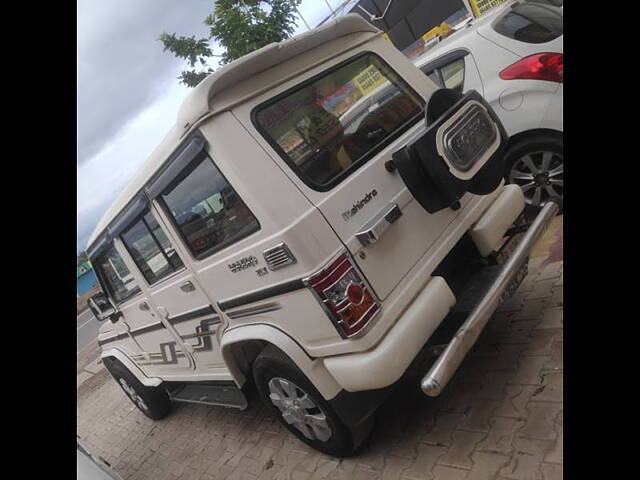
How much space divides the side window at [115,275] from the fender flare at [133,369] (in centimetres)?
70

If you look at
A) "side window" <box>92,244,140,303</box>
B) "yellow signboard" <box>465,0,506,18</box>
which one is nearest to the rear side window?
"side window" <box>92,244,140,303</box>

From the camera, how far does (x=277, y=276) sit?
93.2 inches

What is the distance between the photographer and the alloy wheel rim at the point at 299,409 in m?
2.63

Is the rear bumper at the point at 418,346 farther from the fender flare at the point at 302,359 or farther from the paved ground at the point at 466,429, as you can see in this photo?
the paved ground at the point at 466,429

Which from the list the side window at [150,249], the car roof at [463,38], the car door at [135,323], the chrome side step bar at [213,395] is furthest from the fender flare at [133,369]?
the car roof at [463,38]

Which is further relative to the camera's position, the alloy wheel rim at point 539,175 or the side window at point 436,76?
the side window at point 436,76

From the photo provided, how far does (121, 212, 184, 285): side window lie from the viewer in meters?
3.12

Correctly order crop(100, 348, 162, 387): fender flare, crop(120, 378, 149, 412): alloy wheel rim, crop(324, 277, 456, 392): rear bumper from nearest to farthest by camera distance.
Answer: crop(324, 277, 456, 392): rear bumper → crop(100, 348, 162, 387): fender flare → crop(120, 378, 149, 412): alloy wheel rim

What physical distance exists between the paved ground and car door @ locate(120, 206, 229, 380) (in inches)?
28.8

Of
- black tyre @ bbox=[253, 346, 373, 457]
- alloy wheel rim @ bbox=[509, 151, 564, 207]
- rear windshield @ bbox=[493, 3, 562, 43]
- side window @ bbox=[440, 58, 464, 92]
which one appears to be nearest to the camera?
black tyre @ bbox=[253, 346, 373, 457]

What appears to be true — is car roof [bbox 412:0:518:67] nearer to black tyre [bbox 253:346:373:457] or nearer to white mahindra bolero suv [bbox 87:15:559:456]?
white mahindra bolero suv [bbox 87:15:559:456]

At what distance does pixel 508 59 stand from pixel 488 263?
2.08 meters

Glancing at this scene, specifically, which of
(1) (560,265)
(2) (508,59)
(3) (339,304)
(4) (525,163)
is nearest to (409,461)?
(3) (339,304)
